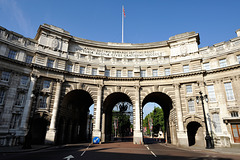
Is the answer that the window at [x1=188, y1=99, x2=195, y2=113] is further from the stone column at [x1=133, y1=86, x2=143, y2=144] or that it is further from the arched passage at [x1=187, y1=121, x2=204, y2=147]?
the stone column at [x1=133, y1=86, x2=143, y2=144]

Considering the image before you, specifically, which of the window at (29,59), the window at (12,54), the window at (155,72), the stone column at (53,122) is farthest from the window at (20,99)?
the window at (155,72)

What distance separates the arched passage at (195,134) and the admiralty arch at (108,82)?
0.53ft

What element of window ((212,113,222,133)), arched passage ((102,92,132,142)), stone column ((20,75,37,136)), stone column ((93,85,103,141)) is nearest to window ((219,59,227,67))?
window ((212,113,222,133))

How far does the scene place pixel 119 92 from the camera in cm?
2906

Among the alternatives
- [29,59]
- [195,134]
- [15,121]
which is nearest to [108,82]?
[29,59]

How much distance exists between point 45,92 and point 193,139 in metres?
27.5

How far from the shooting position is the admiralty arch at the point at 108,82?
74.6 ft

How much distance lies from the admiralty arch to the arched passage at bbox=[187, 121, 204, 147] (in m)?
0.16

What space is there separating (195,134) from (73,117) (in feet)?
79.5

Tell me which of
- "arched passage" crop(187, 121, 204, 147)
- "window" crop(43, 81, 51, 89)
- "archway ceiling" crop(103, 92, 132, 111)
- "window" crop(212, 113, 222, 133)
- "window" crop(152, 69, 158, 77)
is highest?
"window" crop(152, 69, 158, 77)

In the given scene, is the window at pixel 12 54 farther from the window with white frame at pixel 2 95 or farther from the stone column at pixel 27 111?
the window with white frame at pixel 2 95

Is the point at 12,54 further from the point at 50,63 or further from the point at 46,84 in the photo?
the point at 46,84

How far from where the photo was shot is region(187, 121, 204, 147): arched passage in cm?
2411

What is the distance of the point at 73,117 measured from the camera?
30969 mm
